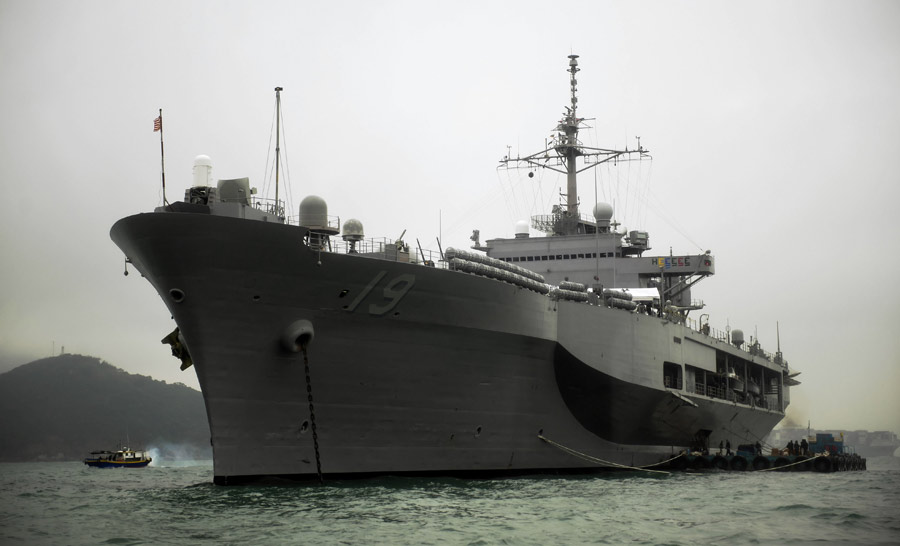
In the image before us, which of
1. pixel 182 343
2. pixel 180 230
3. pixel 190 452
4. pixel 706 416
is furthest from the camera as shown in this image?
pixel 190 452

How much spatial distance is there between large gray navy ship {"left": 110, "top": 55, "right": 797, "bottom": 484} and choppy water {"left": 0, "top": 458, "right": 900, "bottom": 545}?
107cm

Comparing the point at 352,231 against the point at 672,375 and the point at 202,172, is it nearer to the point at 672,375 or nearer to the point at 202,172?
the point at 202,172

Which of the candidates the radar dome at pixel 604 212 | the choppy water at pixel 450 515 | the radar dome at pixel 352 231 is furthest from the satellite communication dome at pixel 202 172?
the radar dome at pixel 604 212

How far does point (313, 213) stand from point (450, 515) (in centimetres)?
781

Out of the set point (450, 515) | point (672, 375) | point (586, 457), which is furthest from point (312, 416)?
point (672, 375)

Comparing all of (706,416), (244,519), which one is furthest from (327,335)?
(706,416)

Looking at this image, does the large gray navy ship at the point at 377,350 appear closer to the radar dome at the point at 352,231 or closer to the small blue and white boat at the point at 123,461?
the radar dome at the point at 352,231

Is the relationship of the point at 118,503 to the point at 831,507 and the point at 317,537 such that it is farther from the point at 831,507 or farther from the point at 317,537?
the point at 831,507

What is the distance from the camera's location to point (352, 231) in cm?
2080

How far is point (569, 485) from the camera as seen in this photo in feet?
72.4

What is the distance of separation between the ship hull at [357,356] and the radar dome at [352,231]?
4.33 feet

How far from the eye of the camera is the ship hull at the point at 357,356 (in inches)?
723

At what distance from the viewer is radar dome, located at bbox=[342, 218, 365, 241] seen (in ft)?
68.0

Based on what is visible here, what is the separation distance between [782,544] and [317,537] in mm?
7371
